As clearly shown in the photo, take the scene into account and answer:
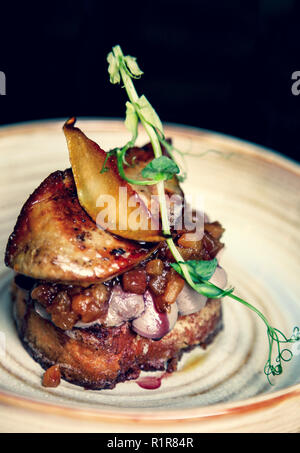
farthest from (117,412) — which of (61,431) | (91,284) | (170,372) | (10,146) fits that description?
(10,146)

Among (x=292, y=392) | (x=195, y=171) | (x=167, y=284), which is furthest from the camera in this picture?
(x=195, y=171)

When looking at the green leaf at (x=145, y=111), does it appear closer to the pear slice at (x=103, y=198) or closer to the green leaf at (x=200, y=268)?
the pear slice at (x=103, y=198)

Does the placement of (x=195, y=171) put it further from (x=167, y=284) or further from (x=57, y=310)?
(x=57, y=310)

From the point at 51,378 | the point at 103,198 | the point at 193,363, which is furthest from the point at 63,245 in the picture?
the point at 193,363

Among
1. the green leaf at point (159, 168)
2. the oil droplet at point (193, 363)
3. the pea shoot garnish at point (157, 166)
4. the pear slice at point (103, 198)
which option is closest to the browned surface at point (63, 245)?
the pear slice at point (103, 198)

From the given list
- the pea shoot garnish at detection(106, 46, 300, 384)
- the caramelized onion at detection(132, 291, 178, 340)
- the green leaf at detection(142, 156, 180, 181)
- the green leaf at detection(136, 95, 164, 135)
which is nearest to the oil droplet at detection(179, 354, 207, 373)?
the caramelized onion at detection(132, 291, 178, 340)
